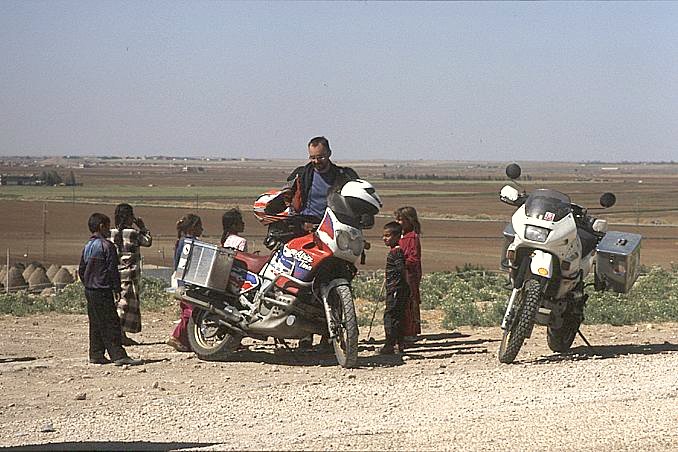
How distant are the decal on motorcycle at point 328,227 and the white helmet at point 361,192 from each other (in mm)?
263

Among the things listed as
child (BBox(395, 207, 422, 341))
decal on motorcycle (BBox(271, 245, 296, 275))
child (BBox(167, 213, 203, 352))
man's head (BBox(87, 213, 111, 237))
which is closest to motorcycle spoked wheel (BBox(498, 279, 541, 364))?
child (BBox(395, 207, 422, 341))

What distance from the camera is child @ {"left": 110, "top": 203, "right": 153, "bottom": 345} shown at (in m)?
12.1

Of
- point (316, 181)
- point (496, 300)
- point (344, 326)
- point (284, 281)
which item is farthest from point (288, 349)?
point (496, 300)

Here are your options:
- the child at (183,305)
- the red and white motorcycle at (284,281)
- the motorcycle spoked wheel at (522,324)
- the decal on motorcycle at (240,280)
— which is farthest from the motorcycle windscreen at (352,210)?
the child at (183,305)

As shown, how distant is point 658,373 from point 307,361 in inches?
130

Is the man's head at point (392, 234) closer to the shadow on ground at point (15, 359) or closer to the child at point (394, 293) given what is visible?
the child at point (394, 293)

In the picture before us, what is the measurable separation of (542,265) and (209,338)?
3.30 m

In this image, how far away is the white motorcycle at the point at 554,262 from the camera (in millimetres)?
10453

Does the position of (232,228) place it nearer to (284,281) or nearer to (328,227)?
(284,281)

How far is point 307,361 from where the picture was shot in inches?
434

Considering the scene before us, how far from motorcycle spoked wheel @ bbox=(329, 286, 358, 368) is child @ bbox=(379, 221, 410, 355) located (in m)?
1.03

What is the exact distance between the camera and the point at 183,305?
1162 centimetres

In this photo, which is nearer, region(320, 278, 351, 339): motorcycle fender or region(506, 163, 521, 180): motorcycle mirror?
region(320, 278, 351, 339): motorcycle fender

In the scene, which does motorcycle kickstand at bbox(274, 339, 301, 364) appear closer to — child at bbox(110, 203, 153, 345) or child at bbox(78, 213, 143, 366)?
child at bbox(78, 213, 143, 366)
